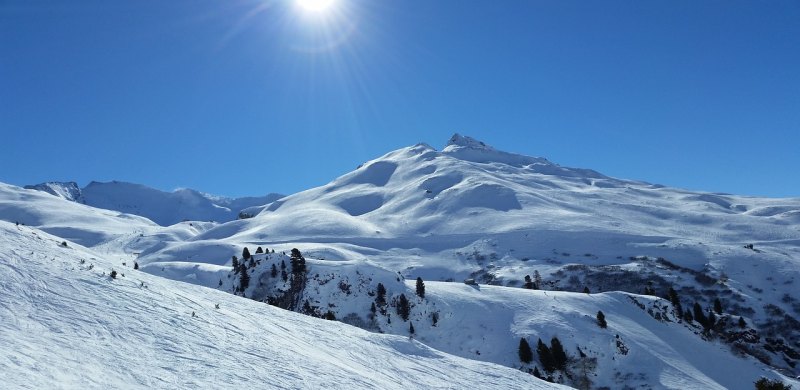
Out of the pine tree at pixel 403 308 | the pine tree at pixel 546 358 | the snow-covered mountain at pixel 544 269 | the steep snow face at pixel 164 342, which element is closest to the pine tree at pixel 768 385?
the snow-covered mountain at pixel 544 269

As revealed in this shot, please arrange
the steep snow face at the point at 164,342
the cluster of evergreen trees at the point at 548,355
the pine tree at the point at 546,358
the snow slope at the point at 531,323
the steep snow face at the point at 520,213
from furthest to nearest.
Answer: the steep snow face at the point at 520,213, the snow slope at the point at 531,323, the cluster of evergreen trees at the point at 548,355, the pine tree at the point at 546,358, the steep snow face at the point at 164,342

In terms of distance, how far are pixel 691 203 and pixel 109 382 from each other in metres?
199

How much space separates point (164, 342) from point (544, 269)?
91.1 m

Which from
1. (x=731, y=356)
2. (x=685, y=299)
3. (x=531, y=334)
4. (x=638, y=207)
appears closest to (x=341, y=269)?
(x=531, y=334)

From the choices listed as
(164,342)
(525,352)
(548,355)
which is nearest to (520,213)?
(525,352)

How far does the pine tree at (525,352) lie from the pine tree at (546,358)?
0.88 metres

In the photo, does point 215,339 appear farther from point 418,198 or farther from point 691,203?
point 691,203

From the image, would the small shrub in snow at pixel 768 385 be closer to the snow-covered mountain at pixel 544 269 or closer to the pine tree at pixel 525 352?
the snow-covered mountain at pixel 544 269

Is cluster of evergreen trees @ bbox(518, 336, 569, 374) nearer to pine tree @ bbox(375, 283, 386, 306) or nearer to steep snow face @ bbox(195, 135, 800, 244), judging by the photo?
pine tree @ bbox(375, 283, 386, 306)

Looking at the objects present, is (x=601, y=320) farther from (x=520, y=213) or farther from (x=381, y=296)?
(x=520, y=213)

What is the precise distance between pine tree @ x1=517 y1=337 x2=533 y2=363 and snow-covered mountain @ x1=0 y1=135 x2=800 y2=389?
532 millimetres

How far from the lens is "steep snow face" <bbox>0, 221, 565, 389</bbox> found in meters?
9.77

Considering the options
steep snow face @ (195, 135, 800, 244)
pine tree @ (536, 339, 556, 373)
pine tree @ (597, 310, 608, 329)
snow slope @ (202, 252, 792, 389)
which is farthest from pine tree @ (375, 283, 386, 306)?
steep snow face @ (195, 135, 800, 244)

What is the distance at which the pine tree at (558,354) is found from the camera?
41.2 metres
